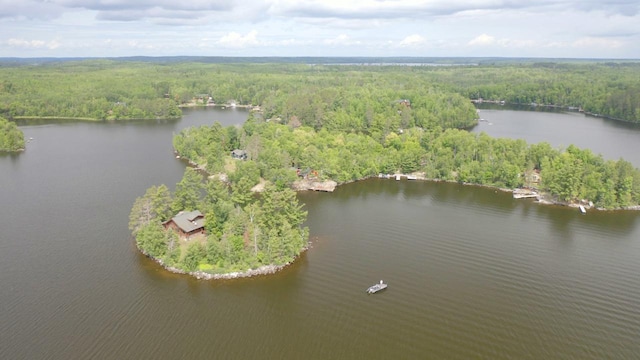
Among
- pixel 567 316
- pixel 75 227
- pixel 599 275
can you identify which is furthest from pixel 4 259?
pixel 599 275

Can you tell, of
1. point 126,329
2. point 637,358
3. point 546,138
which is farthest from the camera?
point 546,138

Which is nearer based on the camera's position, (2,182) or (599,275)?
(599,275)

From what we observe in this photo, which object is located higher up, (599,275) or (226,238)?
(226,238)

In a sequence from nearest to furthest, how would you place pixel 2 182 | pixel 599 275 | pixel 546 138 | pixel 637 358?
1. pixel 637 358
2. pixel 599 275
3. pixel 2 182
4. pixel 546 138

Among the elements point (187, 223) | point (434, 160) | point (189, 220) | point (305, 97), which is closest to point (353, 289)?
point (187, 223)

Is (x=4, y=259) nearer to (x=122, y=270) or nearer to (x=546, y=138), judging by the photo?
(x=122, y=270)
